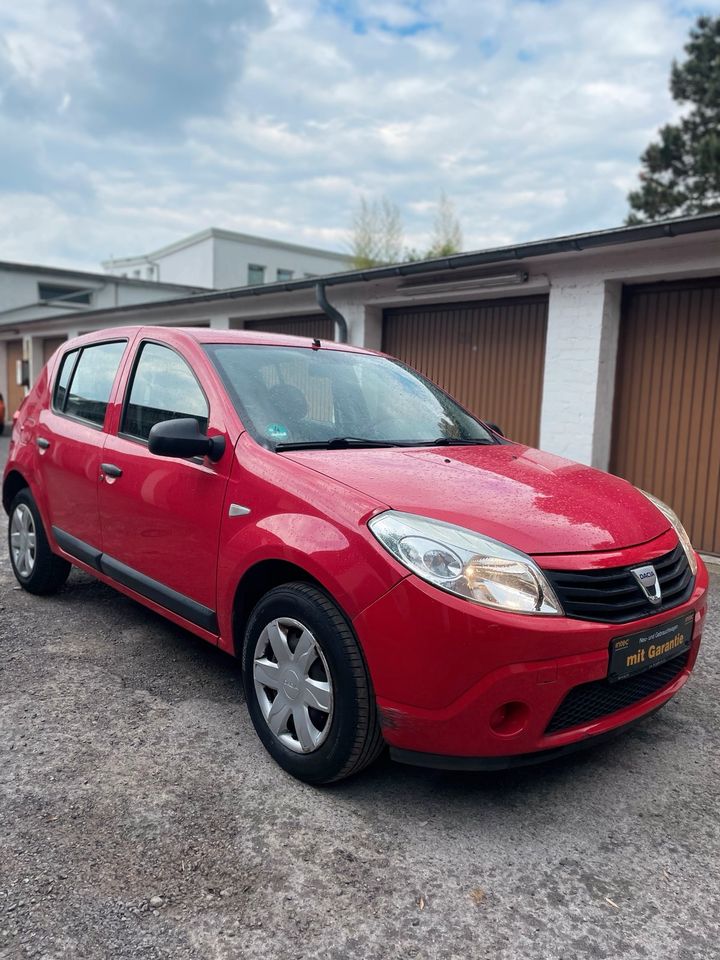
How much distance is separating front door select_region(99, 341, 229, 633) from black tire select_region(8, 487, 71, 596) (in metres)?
0.95

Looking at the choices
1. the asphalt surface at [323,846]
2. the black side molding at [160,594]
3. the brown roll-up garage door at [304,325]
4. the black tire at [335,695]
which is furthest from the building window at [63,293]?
the black tire at [335,695]

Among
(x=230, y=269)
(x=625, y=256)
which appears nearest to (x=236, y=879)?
(x=625, y=256)

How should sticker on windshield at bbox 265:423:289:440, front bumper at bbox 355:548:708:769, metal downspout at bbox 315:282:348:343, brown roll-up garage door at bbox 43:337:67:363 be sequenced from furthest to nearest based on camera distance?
brown roll-up garage door at bbox 43:337:67:363
metal downspout at bbox 315:282:348:343
sticker on windshield at bbox 265:423:289:440
front bumper at bbox 355:548:708:769

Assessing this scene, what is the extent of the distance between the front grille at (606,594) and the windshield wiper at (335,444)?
109 centimetres

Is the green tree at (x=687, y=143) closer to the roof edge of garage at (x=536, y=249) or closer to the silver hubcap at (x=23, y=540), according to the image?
the roof edge of garage at (x=536, y=249)

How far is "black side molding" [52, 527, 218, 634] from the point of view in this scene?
319cm

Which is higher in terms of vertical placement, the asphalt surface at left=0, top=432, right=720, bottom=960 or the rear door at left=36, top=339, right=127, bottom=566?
the rear door at left=36, top=339, right=127, bottom=566

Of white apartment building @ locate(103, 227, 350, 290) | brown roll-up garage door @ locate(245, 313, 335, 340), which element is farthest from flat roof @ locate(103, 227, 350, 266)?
brown roll-up garage door @ locate(245, 313, 335, 340)

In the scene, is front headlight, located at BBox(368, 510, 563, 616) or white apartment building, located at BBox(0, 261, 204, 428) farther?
white apartment building, located at BBox(0, 261, 204, 428)

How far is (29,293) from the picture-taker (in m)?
29.4

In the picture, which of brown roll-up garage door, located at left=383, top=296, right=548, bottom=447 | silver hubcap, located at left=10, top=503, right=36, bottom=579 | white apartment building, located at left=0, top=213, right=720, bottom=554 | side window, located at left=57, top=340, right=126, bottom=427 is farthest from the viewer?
brown roll-up garage door, located at left=383, top=296, right=548, bottom=447

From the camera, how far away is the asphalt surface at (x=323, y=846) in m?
2.01

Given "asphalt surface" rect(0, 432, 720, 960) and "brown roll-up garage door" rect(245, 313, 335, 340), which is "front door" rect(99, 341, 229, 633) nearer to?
"asphalt surface" rect(0, 432, 720, 960)

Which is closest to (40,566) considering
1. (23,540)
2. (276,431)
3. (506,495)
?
(23,540)
